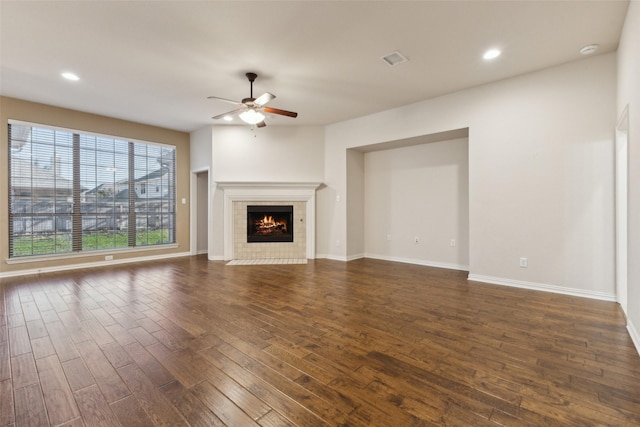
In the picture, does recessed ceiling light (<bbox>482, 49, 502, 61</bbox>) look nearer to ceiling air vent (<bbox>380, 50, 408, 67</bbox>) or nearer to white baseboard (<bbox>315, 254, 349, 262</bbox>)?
ceiling air vent (<bbox>380, 50, 408, 67</bbox>)

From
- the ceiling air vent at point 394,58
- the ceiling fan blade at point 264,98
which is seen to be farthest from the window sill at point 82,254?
the ceiling air vent at point 394,58

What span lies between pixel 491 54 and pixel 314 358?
151 inches

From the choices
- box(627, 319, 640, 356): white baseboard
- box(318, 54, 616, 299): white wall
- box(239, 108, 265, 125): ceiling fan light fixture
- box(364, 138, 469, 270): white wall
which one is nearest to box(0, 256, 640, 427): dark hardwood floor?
box(627, 319, 640, 356): white baseboard

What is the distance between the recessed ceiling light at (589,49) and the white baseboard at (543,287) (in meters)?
2.87

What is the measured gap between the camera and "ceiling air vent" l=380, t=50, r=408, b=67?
3.31 meters

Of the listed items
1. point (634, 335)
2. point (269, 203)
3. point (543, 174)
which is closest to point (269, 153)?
point (269, 203)

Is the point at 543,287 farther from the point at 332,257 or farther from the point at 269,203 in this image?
the point at 269,203

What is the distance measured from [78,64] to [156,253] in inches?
156

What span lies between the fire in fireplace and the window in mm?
2001

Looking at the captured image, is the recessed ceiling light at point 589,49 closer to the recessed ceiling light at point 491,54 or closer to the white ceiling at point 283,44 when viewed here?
the white ceiling at point 283,44

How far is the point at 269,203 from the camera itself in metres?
6.19

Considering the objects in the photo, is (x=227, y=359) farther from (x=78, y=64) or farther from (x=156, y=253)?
(x=156, y=253)

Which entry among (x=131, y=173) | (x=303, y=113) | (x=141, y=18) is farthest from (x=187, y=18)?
(x=131, y=173)

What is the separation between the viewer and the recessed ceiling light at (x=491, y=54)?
3.25m
